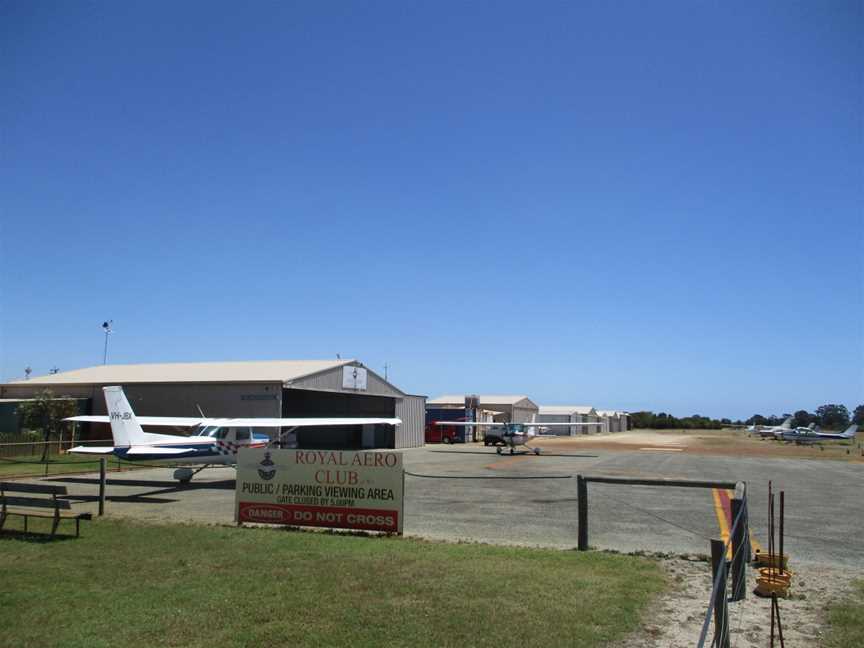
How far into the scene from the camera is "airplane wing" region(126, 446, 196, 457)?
20508 mm

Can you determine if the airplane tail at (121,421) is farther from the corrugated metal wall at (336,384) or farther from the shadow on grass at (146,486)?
the corrugated metal wall at (336,384)

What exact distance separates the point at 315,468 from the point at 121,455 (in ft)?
37.2

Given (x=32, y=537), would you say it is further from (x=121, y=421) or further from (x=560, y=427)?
(x=560, y=427)

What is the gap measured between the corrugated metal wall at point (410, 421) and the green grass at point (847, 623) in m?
43.6

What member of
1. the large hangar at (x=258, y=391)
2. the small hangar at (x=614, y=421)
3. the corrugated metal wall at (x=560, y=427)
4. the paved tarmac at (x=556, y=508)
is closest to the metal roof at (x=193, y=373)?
the large hangar at (x=258, y=391)

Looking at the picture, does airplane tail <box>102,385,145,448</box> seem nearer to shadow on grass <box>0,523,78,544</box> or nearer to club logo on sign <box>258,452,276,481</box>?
shadow on grass <box>0,523,78,544</box>

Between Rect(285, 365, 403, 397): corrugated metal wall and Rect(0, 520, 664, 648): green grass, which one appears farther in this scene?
Rect(285, 365, 403, 397): corrugated metal wall

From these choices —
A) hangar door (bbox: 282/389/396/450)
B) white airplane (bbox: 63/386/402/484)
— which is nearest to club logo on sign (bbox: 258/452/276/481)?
white airplane (bbox: 63/386/402/484)

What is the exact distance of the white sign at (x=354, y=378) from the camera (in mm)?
43500

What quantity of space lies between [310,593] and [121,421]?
15.7 metres

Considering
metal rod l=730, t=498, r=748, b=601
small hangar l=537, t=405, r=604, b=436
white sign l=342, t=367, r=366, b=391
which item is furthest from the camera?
small hangar l=537, t=405, r=604, b=436

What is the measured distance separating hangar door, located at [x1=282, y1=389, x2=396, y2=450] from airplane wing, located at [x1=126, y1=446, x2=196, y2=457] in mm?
27603

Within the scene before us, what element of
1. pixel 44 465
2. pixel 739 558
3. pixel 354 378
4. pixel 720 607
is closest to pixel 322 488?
pixel 739 558

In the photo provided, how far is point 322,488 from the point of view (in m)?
12.2
